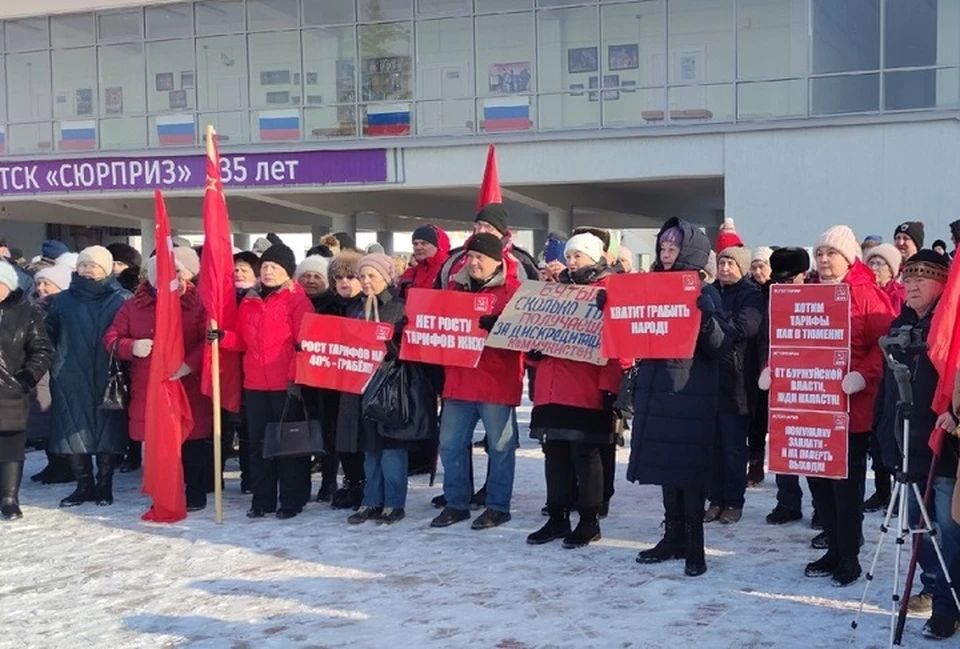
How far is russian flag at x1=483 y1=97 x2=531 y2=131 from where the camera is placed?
2145 centimetres

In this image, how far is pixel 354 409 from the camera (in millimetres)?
7328

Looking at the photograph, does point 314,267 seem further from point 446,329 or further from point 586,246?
point 586,246

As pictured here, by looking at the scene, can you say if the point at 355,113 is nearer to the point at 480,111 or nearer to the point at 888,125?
the point at 480,111

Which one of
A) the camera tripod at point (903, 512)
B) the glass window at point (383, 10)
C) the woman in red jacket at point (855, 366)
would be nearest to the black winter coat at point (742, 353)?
the woman in red jacket at point (855, 366)

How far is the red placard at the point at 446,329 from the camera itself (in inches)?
275

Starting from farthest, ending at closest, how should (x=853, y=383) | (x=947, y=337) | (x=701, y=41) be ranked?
(x=701, y=41), (x=853, y=383), (x=947, y=337)

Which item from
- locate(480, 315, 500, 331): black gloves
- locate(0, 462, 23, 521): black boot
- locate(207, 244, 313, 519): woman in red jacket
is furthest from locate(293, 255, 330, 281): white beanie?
locate(0, 462, 23, 521): black boot

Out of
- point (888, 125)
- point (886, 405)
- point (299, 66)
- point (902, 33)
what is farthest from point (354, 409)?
point (299, 66)

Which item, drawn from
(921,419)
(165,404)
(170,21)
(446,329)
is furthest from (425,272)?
(170,21)

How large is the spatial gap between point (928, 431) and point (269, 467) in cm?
436

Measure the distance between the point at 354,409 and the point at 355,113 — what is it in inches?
646

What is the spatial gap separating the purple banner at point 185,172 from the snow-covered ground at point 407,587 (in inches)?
604

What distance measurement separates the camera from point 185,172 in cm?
2381

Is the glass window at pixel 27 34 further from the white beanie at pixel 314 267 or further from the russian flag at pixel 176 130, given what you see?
the white beanie at pixel 314 267
